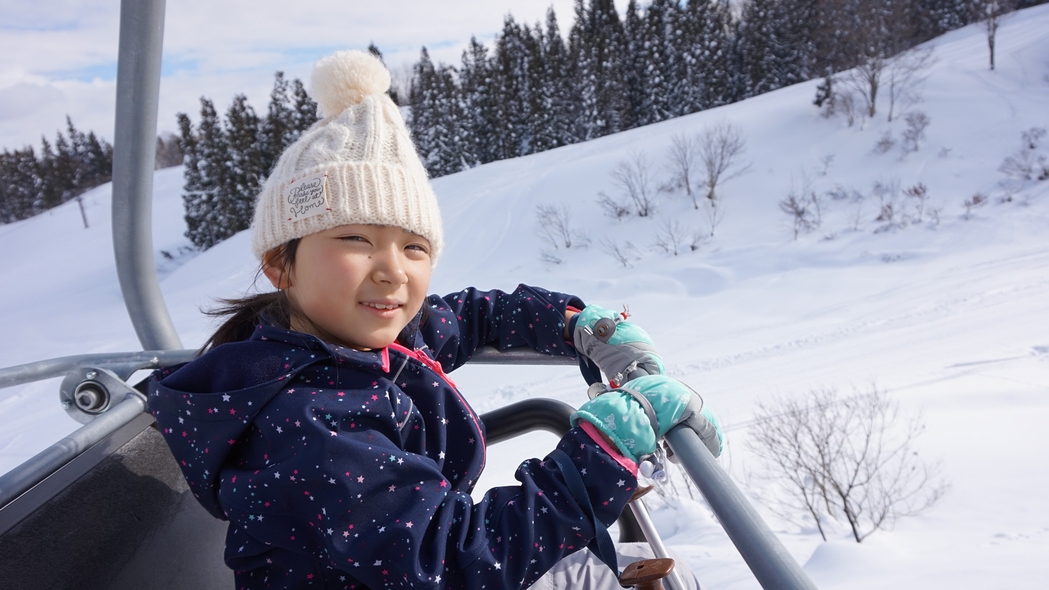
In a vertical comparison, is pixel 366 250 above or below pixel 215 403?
above

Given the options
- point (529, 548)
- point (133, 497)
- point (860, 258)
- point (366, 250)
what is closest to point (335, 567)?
point (529, 548)

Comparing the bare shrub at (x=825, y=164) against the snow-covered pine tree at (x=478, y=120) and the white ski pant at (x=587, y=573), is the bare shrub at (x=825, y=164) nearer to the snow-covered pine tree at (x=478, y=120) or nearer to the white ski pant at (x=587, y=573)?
the white ski pant at (x=587, y=573)

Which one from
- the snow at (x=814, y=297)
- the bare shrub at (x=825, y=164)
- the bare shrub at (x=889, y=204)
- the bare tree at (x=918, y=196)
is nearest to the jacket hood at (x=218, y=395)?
the snow at (x=814, y=297)

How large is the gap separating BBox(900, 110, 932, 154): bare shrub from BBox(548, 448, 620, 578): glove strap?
2109 centimetres

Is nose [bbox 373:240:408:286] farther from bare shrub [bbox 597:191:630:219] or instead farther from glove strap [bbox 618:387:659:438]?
bare shrub [bbox 597:191:630:219]

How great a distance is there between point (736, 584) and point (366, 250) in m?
2.75

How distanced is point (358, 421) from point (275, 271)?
1.43 feet

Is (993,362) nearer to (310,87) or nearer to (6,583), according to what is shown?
(310,87)

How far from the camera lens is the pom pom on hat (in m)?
1.49

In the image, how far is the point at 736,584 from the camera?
3195 mm

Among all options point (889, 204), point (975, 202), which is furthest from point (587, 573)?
point (975, 202)

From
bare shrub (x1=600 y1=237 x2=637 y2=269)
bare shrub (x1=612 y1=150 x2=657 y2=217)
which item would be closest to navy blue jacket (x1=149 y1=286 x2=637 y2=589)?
bare shrub (x1=600 y1=237 x2=637 y2=269)

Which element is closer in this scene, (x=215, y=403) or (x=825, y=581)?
(x=215, y=403)

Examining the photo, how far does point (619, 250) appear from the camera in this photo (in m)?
16.0
